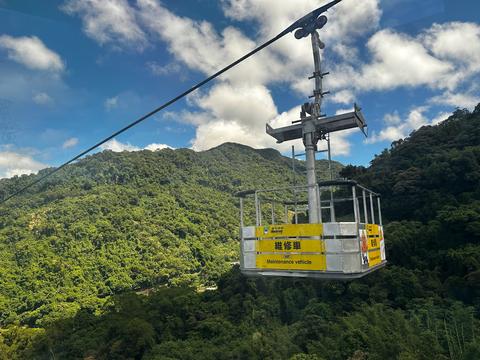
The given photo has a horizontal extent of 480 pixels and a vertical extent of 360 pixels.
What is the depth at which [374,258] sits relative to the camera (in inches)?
208

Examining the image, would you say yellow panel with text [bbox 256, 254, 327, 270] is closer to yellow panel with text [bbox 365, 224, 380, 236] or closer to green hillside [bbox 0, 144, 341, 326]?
yellow panel with text [bbox 365, 224, 380, 236]

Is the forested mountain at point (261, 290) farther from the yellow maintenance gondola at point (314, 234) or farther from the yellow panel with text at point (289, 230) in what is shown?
the yellow panel with text at point (289, 230)

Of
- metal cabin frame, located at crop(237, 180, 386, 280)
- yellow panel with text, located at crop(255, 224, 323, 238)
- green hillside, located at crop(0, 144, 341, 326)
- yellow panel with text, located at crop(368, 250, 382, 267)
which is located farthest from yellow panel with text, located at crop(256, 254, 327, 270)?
green hillside, located at crop(0, 144, 341, 326)

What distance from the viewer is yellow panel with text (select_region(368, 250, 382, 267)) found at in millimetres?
4933

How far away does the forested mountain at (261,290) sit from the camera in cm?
1430

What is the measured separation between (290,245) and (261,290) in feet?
59.8

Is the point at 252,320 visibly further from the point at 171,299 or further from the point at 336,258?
the point at 336,258

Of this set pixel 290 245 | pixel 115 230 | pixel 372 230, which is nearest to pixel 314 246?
pixel 290 245

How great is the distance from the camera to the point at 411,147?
3053 cm

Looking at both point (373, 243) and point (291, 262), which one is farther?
point (373, 243)

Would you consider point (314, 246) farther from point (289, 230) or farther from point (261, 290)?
point (261, 290)

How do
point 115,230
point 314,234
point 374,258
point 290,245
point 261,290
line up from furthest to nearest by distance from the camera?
point 115,230 → point 261,290 → point 374,258 → point 290,245 → point 314,234

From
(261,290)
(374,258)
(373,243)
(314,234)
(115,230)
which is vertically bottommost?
(261,290)

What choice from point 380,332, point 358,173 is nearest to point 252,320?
point 380,332
